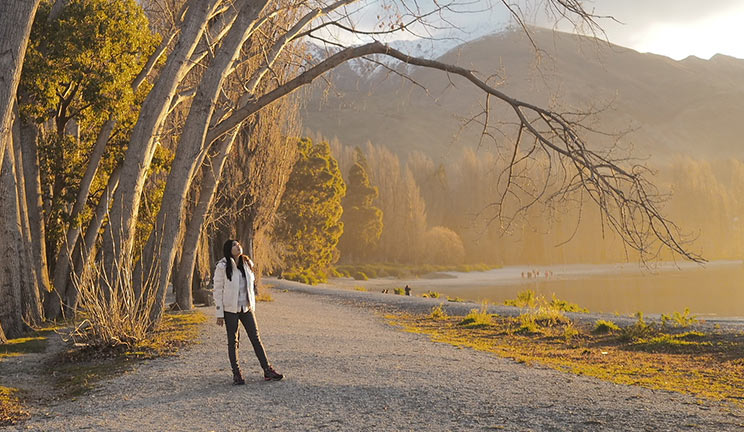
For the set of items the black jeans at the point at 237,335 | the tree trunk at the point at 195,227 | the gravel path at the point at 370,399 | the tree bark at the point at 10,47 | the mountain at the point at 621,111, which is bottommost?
the gravel path at the point at 370,399

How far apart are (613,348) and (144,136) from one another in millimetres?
7782

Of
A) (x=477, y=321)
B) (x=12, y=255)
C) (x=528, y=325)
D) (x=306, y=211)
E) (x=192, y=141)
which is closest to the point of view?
(x=192, y=141)

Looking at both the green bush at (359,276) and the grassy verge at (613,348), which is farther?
the green bush at (359,276)

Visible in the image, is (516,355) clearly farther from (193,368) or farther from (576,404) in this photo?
(193,368)

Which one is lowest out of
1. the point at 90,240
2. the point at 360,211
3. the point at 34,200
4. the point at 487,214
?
the point at 90,240

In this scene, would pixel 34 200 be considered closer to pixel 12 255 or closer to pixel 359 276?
pixel 12 255

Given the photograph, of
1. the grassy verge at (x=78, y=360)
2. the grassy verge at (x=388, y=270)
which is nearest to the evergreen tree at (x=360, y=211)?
the grassy verge at (x=388, y=270)

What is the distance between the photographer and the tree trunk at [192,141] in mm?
8844

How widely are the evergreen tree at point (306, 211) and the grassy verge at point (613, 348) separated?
23.1 meters

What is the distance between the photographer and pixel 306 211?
36500 millimetres

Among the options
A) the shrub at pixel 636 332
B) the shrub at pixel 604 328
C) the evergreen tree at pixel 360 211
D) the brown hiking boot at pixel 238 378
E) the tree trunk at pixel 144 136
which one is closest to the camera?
the brown hiking boot at pixel 238 378

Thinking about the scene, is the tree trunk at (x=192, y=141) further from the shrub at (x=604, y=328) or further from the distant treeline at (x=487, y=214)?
the distant treeline at (x=487, y=214)

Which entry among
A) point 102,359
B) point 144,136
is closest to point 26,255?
point 144,136

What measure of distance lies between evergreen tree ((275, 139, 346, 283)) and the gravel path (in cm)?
2813
